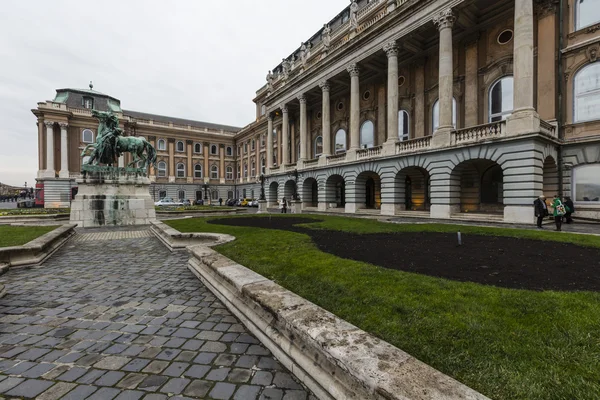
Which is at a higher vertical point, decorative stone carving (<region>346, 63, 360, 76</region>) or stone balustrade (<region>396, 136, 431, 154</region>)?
decorative stone carving (<region>346, 63, 360, 76</region>)

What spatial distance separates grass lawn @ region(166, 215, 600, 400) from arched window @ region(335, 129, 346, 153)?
29634 millimetres

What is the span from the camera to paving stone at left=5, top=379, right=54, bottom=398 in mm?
2290

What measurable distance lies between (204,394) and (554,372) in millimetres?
Result: 2740

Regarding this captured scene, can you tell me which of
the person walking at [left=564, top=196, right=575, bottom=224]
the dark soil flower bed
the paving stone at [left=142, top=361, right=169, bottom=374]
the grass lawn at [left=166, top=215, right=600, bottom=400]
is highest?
the person walking at [left=564, top=196, right=575, bottom=224]

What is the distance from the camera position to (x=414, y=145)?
20.8 m

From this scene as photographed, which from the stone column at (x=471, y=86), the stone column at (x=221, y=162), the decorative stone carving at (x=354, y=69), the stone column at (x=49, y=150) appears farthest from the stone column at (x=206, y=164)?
the stone column at (x=471, y=86)

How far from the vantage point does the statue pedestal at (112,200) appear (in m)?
14.4

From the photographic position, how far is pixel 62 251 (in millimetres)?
8312

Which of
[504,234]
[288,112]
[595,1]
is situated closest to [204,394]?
[504,234]

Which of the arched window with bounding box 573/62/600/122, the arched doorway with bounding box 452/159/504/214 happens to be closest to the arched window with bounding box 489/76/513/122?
the arched window with bounding box 573/62/600/122

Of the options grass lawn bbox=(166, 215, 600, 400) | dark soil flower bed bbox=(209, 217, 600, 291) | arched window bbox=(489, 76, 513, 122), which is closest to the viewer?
grass lawn bbox=(166, 215, 600, 400)

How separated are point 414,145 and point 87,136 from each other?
2189 inches

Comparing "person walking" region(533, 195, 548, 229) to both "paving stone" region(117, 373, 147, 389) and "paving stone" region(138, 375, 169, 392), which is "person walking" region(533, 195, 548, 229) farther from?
"paving stone" region(117, 373, 147, 389)

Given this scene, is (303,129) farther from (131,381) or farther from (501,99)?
(131,381)
